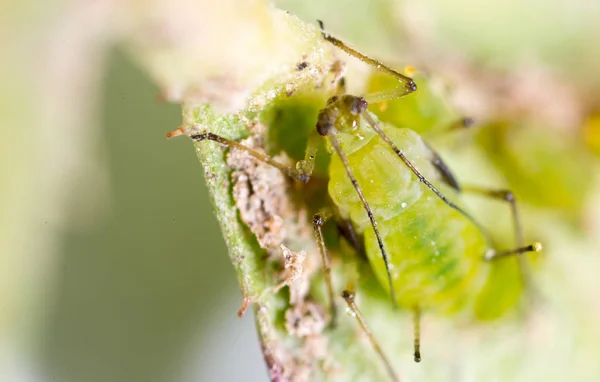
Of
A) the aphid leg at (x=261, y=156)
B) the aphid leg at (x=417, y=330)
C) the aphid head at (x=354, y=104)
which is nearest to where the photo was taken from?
the aphid leg at (x=261, y=156)

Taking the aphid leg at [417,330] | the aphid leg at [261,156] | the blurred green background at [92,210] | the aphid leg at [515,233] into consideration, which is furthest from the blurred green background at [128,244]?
the aphid leg at [515,233]

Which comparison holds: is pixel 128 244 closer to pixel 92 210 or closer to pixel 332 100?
pixel 92 210

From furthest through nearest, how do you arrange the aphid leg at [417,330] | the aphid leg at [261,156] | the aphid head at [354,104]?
the aphid leg at [417,330], the aphid head at [354,104], the aphid leg at [261,156]

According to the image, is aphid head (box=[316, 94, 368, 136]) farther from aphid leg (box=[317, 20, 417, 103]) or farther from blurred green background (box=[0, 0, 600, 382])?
blurred green background (box=[0, 0, 600, 382])

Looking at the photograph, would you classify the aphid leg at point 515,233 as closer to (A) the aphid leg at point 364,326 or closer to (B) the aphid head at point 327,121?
(A) the aphid leg at point 364,326

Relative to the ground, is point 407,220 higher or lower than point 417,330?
higher

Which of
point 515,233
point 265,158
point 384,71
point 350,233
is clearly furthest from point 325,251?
point 515,233

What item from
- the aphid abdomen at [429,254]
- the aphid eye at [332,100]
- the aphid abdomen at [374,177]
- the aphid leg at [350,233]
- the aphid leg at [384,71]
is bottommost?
the aphid abdomen at [429,254]
